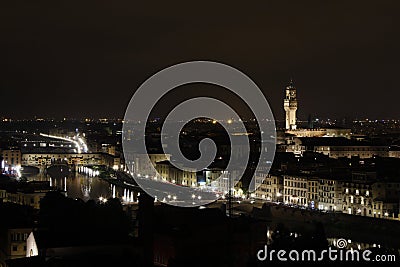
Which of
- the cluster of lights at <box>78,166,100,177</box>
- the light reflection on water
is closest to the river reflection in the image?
the light reflection on water

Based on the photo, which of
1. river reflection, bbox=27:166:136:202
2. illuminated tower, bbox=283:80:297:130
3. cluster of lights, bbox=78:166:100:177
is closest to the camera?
river reflection, bbox=27:166:136:202

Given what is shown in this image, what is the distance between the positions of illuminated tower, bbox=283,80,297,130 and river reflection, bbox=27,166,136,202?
32.2 feet

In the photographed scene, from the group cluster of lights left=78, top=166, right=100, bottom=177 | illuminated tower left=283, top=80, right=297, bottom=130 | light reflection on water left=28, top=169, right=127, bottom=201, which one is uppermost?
illuminated tower left=283, top=80, right=297, bottom=130

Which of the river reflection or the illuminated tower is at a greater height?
the illuminated tower

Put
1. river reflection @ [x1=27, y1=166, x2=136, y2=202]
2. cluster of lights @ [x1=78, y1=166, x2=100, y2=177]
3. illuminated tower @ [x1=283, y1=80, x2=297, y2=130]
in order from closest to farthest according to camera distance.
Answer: river reflection @ [x1=27, y1=166, x2=136, y2=202] < cluster of lights @ [x1=78, y1=166, x2=100, y2=177] < illuminated tower @ [x1=283, y1=80, x2=297, y2=130]

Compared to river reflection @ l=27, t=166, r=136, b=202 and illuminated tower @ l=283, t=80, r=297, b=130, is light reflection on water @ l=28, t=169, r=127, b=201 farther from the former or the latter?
illuminated tower @ l=283, t=80, r=297, b=130

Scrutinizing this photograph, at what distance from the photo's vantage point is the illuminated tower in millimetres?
30766

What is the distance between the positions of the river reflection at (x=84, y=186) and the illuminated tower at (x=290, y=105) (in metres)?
9.81

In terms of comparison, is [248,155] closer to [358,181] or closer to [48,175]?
[48,175]

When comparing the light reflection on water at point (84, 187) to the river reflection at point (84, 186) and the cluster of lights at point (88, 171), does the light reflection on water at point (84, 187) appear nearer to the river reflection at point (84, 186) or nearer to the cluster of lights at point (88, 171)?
the river reflection at point (84, 186)

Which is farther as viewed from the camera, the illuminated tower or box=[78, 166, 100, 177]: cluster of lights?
the illuminated tower

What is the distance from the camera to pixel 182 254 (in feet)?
21.7

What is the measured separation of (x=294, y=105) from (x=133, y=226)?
72.7 feet

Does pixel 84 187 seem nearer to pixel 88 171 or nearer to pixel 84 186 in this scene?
pixel 84 186
